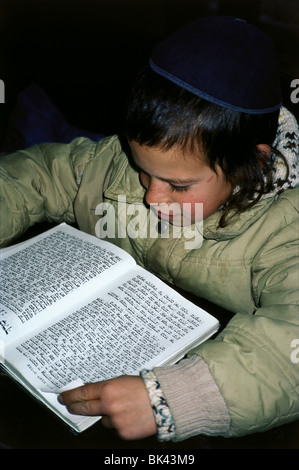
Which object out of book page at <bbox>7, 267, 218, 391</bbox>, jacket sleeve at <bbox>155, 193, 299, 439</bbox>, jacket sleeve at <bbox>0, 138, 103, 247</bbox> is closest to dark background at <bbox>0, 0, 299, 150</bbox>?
jacket sleeve at <bbox>0, 138, 103, 247</bbox>

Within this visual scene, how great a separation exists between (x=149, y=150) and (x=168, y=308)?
26cm

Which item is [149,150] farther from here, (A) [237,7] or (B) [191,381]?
(A) [237,7]

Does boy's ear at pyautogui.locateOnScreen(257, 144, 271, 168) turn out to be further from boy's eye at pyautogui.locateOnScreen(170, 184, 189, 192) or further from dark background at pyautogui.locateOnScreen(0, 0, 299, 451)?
dark background at pyautogui.locateOnScreen(0, 0, 299, 451)

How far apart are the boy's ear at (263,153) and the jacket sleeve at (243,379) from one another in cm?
24

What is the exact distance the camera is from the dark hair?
0.62 metres

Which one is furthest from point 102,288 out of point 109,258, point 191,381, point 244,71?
point 244,71

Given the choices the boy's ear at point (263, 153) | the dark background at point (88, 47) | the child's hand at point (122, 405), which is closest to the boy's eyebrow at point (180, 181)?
the boy's ear at point (263, 153)

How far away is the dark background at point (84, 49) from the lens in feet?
4.22

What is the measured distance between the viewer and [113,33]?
4.18ft

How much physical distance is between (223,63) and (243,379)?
423 millimetres

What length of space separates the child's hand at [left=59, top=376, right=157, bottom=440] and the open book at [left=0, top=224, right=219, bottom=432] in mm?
28

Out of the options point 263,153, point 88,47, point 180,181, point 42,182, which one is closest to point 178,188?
point 180,181

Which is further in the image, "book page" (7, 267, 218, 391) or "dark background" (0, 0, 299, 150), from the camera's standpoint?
"dark background" (0, 0, 299, 150)

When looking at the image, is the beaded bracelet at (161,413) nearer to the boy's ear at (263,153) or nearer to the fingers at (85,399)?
the fingers at (85,399)
